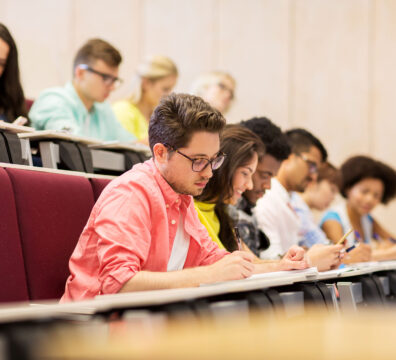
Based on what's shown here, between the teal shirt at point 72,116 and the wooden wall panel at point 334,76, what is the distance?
2177 mm

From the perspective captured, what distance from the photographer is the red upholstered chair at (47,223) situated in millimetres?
1800

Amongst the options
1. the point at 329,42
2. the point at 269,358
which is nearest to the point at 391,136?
the point at 329,42

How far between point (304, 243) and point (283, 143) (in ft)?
3.36

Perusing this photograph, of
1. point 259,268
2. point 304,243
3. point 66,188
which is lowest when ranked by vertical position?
point 304,243

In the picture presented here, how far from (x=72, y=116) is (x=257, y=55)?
8.26 feet

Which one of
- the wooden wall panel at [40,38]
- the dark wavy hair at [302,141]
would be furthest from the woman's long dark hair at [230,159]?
the wooden wall panel at [40,38]

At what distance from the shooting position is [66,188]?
6.44 ft

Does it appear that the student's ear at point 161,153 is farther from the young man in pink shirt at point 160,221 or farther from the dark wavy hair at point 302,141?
the dark wavy hair at point 302,141

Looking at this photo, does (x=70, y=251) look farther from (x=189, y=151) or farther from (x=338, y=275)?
(x=338, y=275)

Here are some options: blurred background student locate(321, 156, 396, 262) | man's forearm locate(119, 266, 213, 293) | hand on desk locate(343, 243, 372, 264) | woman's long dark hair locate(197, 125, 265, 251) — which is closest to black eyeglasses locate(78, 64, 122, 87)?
woman's long dark hair locate(197, 125, 265, 251)

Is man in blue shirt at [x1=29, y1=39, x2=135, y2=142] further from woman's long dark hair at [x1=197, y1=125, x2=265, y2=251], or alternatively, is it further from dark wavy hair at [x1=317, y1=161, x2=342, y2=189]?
dark wavy hair at [x1=317, y1=161, x2=342, y2=189]

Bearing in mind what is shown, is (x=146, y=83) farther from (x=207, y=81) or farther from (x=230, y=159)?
(x=230, y=159)

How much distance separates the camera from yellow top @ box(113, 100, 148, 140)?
365 centimetres

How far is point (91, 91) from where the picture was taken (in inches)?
125
